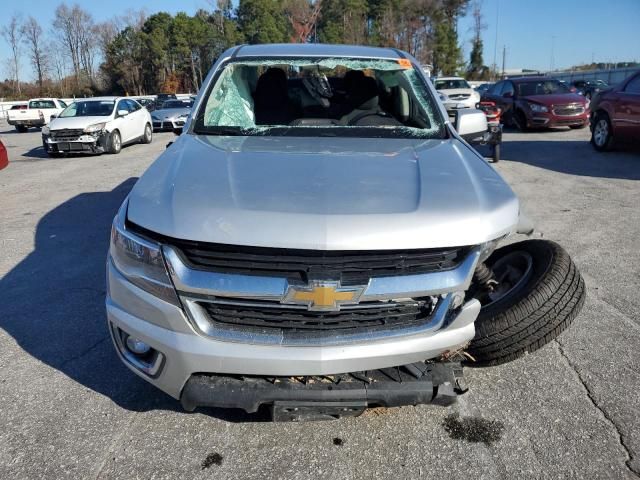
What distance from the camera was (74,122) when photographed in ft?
46.3

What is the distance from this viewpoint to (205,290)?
6.92ft

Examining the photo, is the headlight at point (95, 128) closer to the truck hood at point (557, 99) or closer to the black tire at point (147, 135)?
the black tire at point (147, 135)

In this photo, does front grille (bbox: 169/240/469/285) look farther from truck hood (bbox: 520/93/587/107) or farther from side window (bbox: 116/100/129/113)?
side window (bbox: 116/100/129/113)

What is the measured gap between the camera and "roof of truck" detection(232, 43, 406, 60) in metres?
3.97

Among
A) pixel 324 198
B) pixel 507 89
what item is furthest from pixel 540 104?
pixel 324 198

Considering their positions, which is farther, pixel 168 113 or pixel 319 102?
pixel 168 113

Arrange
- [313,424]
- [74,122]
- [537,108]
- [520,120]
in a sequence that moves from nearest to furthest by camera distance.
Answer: [313,424] → [74,122] → [537,108] → [520,120]

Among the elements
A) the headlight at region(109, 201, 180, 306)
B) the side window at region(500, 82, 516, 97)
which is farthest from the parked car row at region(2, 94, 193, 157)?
the headlight at region(109, 201, 180, 306)

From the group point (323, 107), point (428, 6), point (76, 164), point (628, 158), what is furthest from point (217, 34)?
point (323, 107)

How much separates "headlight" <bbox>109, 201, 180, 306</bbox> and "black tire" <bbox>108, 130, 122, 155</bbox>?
A: 1318 centimetres

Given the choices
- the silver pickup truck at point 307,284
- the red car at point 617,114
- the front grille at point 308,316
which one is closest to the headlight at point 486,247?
the silver pickup truck at point 307,284

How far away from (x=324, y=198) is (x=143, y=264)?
0.81m

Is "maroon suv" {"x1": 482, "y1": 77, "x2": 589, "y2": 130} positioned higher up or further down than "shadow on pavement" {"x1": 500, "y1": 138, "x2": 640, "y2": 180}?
higher up

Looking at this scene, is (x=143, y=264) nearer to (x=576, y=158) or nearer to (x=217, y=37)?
(x=576, y=158)
